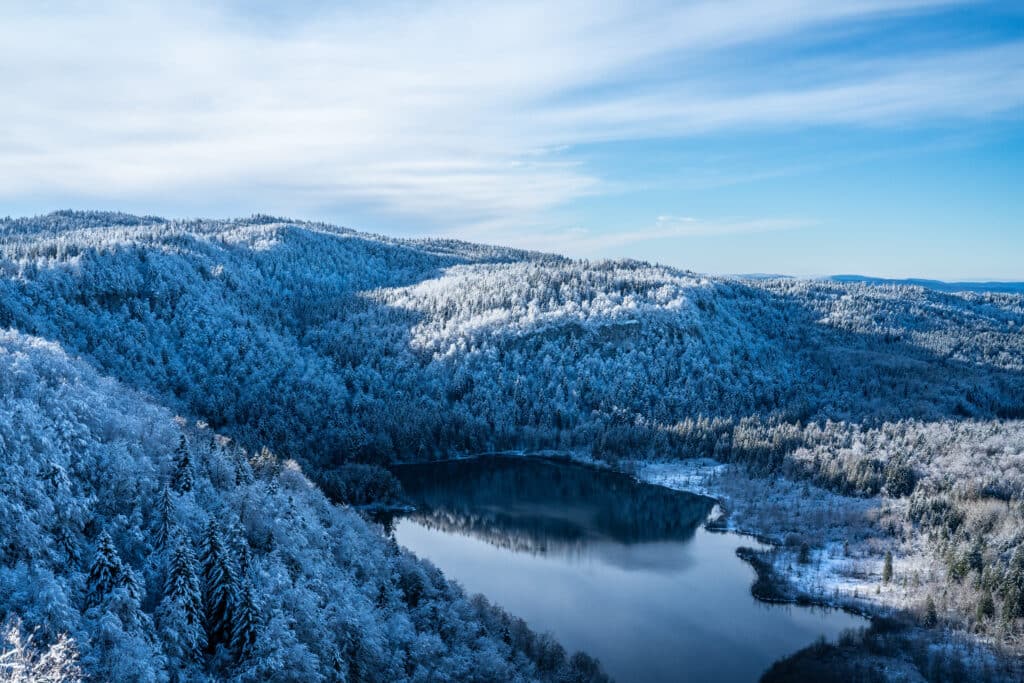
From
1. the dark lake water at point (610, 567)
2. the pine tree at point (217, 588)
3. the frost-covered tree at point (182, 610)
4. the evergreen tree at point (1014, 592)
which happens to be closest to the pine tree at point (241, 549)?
the pine tree at point (217, 588)

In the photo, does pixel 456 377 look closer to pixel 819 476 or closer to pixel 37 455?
pixel 819 476

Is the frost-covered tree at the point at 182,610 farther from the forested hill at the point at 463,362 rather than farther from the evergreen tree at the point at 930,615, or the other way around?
the forested hill at the point at 463,362

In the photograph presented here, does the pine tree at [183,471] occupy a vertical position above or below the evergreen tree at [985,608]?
above

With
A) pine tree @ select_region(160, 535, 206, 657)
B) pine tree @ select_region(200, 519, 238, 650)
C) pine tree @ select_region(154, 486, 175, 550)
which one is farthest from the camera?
pine tree @ select_region(154, 486, 175, 550)

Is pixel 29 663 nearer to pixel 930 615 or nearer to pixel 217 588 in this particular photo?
pixel 217 588

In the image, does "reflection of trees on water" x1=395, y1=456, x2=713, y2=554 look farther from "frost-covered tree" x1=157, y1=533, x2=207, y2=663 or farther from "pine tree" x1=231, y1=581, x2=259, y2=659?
"frost-covered tree" x1=157, y1=533, x2=207, y2=663

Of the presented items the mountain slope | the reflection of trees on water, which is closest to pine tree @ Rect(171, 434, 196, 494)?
the mountain slope
